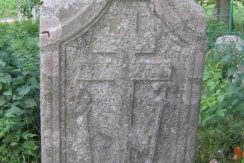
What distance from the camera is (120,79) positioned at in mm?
3156

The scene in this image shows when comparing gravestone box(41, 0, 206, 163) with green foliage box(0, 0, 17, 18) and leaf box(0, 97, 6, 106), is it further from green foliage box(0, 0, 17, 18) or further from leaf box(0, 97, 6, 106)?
green foliage box(0, 0, 17, 18)

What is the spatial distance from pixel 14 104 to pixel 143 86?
3.50 ft

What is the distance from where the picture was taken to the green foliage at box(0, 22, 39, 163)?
12.2 feet

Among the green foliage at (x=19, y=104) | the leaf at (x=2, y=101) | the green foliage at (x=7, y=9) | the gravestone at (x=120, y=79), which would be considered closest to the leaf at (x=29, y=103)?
the green foliage at (x=19, y=104)

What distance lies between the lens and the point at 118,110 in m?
3.21

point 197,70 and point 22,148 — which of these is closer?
point 197,70

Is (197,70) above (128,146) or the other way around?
above

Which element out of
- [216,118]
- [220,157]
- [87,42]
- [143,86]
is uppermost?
[87,42]

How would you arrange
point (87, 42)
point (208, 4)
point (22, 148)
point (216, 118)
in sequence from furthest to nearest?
point (208, 4)
point (216, 118)
point (22, 148)
point (87, 42)

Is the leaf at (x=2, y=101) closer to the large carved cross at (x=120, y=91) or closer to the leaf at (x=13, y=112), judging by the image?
the leaf at (x=13, y=112)

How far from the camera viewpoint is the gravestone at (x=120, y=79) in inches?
119

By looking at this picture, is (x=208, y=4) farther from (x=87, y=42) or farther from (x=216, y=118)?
(x=87, y=42)

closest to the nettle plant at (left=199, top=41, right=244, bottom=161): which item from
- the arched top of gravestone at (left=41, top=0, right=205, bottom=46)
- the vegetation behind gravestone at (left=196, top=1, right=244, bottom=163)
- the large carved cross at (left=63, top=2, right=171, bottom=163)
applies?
the vegetation behind gravestone at (left=196, top=1, right=244, bottom=163)

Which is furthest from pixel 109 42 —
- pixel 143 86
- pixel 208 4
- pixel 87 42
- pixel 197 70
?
pixel 208 4
